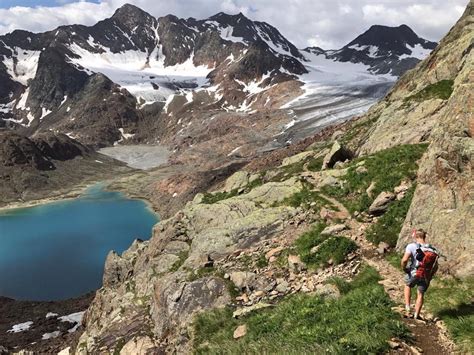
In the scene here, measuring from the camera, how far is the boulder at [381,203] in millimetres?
21688

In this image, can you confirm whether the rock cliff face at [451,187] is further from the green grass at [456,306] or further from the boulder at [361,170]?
the boulder at [361,170]

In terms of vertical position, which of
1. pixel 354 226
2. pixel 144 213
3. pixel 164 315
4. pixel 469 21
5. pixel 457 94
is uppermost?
pixel 469 21

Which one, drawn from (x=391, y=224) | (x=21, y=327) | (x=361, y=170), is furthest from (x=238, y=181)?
(x=21, y=327)

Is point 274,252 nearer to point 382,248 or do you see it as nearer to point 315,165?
point 382,248

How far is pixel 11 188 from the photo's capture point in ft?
622

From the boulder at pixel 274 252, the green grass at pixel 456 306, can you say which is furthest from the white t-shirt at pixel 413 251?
the boulder at pixel 274 252

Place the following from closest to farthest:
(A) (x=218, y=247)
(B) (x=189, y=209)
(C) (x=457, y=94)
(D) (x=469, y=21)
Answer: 1. (C) (x=457, y=94)
2. (A) (x=218, y=247)
3. (B) (x=189, y=209)
4. (D) (x=469, y=21)

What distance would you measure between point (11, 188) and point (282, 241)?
194909 mm

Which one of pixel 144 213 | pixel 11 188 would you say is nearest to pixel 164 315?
pixel 144 213

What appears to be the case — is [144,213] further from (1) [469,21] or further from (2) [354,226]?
(2) [354,226]

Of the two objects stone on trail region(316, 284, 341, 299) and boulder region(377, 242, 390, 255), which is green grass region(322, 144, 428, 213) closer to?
boulder region(377, 242, 390, 255)

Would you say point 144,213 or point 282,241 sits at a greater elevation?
point 282,241

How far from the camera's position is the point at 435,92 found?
35688 mm

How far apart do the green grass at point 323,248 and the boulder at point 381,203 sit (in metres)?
2.90
